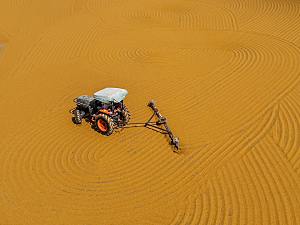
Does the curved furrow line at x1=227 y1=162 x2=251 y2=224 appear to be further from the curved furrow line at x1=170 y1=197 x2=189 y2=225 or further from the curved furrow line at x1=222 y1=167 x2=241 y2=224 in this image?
the curved furrow line at x1=170 y1=197 x2=189 y2=225

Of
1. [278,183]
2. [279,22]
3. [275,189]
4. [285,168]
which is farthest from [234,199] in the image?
[279,22]

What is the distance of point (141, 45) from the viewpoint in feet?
49.3

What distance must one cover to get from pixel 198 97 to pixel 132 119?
2.39m

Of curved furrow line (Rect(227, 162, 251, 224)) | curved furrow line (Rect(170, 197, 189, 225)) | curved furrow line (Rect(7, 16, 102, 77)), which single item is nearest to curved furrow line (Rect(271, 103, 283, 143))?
curved furrow line (Rect(227, 162, 251, 224))

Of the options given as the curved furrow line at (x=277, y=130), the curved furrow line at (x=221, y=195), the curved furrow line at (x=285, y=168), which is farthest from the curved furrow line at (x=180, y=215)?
the curved furrow line at (x=277, y=130)

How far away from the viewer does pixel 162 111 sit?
10.9 metres

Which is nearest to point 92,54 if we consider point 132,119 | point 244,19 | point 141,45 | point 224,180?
point 141,45

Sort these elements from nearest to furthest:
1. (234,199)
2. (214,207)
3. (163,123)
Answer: (214,207) < (234,199) < (163,123)

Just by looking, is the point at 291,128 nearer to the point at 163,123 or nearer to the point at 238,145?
the point at 238,145

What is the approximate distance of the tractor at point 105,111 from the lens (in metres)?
9.70

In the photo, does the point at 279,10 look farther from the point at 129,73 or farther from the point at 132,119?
the point at 132,119

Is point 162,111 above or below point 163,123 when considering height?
above

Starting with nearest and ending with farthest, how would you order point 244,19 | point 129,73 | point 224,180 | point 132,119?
1. point 224,180
2. point 132,119
3. point 129,73
4. point 244,19

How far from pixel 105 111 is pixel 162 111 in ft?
6.57
